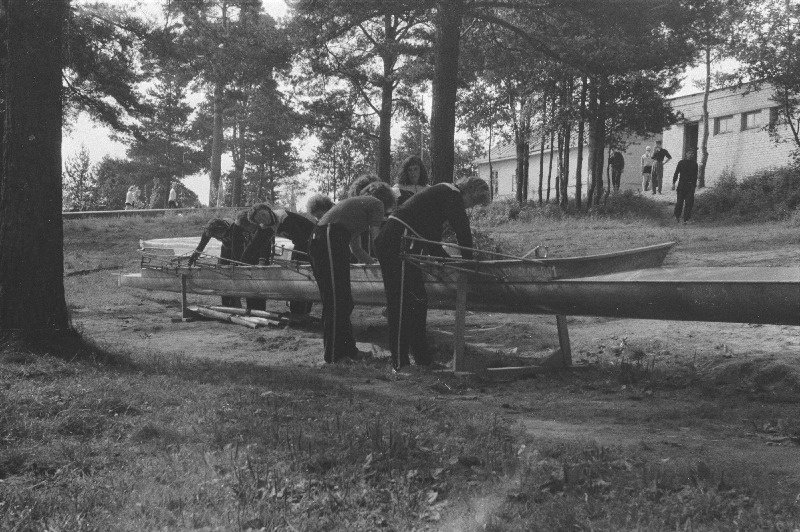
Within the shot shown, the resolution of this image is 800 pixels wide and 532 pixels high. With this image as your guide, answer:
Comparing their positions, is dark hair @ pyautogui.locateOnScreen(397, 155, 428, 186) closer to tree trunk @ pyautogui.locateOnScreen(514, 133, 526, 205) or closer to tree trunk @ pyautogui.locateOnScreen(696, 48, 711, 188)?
tree trunk @ pyautogui.locateOnScreen(514, 133, 526, 205)

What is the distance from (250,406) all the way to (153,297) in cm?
1033

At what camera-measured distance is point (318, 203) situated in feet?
30.0

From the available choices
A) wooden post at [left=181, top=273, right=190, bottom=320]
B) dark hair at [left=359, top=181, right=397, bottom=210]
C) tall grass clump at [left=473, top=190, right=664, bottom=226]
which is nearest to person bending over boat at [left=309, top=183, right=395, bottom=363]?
dark hair at [left=359, top=181, right=397, bottom=210]

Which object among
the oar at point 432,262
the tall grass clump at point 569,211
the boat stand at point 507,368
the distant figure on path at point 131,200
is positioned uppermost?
the distant figure on path at point 131,200

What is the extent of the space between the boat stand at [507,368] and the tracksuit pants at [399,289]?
1.15 feet

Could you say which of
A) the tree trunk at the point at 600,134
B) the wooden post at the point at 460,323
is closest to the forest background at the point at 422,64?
the tree trunk at the point at 600,134

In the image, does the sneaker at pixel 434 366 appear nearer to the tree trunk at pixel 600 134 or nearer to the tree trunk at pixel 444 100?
the tree trunk at pixel 444 100

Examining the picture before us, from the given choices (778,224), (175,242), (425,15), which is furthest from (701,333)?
(175,242)

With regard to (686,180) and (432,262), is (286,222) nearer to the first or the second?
(432,262)

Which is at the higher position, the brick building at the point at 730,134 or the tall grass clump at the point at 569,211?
the brick building at the point at 730,134

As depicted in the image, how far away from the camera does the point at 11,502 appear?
3967 mm

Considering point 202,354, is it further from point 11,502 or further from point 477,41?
point 477,41

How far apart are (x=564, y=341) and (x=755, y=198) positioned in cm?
1777

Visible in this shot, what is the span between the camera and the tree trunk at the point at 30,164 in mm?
7328
